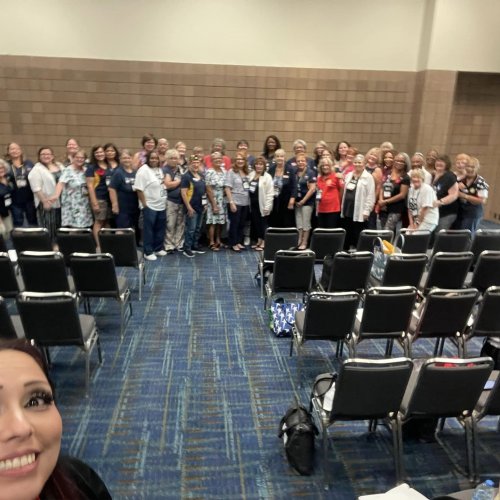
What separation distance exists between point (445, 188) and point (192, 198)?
3.96 metres

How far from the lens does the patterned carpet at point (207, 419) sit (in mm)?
2734

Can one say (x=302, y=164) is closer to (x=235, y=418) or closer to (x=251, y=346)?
(x=251, y=346)

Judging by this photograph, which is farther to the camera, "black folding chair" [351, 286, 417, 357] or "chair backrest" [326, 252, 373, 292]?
"chair backrest" [326, 252, 373, 292]

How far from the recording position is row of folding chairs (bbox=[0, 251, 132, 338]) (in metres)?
4.13

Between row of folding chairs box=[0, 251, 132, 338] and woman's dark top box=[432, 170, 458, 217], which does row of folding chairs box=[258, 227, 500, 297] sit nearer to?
woman's dark top box=[432, 170, 458, 217]

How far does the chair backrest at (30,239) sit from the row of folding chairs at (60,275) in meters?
0.79

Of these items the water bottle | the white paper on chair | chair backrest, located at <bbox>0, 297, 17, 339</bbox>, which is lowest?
the white paper on chair

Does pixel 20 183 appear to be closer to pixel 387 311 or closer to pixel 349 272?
pixel 349 272

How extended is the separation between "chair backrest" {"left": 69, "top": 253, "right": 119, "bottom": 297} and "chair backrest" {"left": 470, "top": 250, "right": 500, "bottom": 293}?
4.00 meters

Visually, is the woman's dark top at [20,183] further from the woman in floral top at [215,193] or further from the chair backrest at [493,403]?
the chair backrest at [493,403]

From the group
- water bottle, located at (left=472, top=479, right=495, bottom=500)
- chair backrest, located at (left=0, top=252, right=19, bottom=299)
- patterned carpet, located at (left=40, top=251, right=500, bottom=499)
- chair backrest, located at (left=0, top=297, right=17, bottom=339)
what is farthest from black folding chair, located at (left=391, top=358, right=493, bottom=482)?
chair backrest, located at (left=0, top=252, right=19, bottom=299)

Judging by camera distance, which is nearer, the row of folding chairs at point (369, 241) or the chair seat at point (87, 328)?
the chair seat at point (87, 328)

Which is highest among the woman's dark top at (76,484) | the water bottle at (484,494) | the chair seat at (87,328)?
the woman's dark top at (76,484)

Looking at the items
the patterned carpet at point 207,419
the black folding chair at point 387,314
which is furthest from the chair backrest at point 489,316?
the patterned carpet at point 207,419
